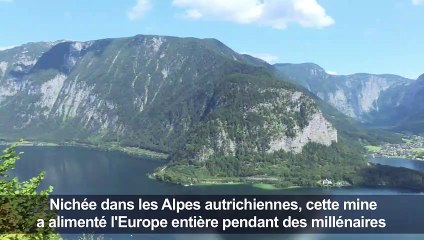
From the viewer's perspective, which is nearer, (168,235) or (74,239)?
(74,239)

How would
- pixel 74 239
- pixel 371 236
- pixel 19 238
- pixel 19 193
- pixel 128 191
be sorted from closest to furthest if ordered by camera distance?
pixel 19 238 < pixel 19 193 < pixel 74 239 < pixel 371 236 < pixel 128 191

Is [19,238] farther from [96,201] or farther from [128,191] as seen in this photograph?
[128,191]

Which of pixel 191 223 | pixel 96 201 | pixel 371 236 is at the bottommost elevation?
pixel 371 236

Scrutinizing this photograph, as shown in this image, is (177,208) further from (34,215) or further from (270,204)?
(34,215)

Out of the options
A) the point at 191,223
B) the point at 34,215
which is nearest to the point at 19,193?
the point at 34,215

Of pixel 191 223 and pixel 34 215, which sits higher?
pixel 34 215

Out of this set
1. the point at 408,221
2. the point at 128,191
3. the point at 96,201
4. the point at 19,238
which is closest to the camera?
the point at 19,238

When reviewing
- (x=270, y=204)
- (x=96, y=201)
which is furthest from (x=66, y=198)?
(x=270, y=204)

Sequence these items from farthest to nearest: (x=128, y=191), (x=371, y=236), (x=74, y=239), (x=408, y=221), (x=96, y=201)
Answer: (x=128, y=191) → (x=408, y=221) → (x=371, y=236) → (x=74, y=239) → (x=96, y=201)

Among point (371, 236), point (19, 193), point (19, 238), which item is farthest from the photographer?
point (371, 236)
